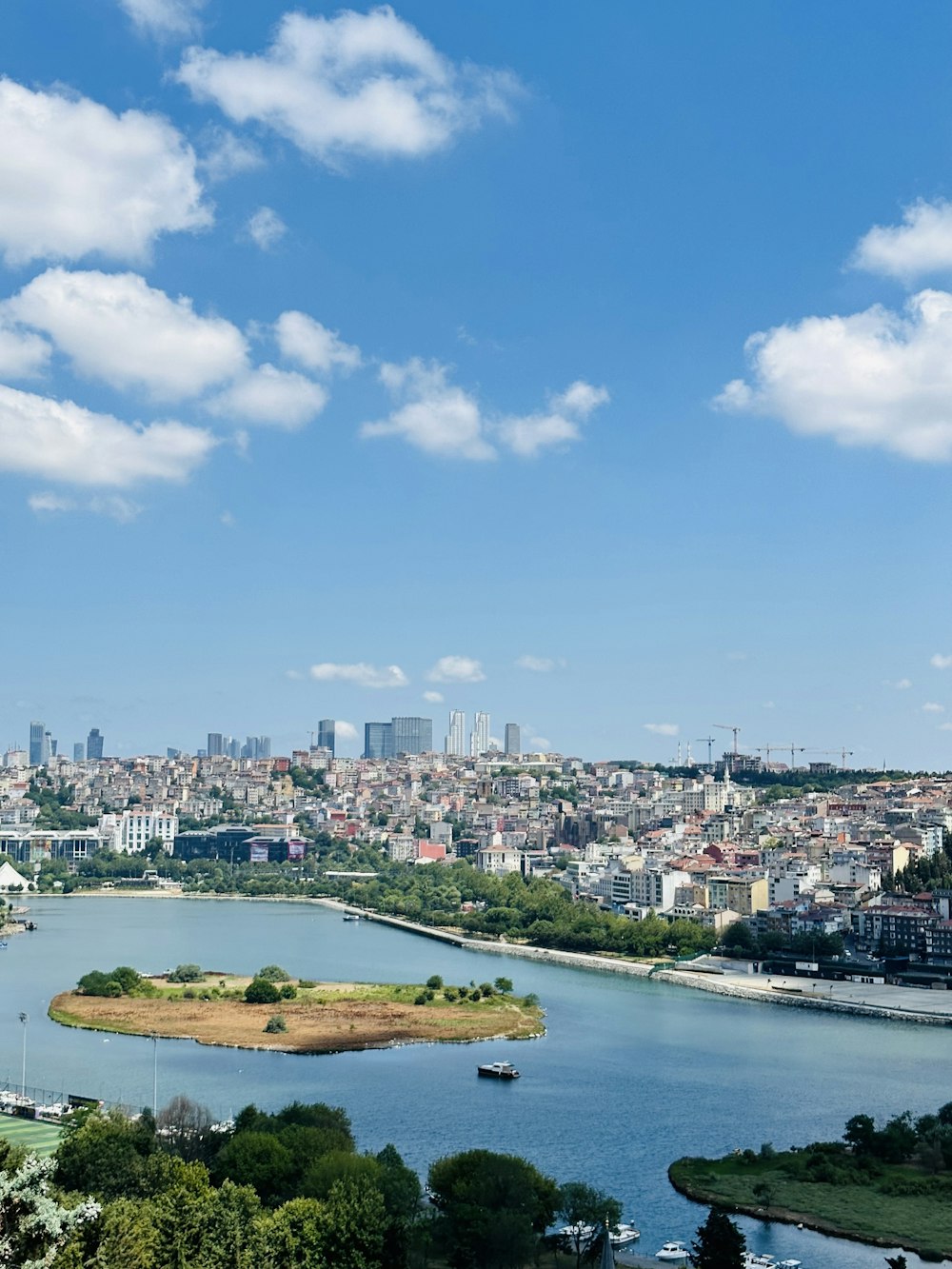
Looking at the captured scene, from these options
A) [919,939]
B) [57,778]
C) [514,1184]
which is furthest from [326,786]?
[514,1184]

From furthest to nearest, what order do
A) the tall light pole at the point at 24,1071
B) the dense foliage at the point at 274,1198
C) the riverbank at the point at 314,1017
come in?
the riverbank at the point at 314,1017, the tall light pole at the point at 24,1071, the dense foliage at the point at 274,1198

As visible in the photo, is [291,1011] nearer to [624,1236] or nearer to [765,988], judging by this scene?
[765,988]

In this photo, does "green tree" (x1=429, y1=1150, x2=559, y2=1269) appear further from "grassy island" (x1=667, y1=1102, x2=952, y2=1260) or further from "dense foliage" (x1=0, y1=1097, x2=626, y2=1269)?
"grassy island" (x1=667, y1=1102, x2=952, y2=1260)

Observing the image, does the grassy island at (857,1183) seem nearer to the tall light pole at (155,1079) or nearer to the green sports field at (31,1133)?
the tall light pole at (155,1079)

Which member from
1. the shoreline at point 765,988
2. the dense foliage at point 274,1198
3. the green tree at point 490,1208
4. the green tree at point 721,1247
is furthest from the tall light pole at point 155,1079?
the shoreline at point 765,988

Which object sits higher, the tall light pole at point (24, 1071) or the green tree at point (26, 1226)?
the green tree at point (26, 1226)

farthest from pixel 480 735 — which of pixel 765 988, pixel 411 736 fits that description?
pixel 765 988

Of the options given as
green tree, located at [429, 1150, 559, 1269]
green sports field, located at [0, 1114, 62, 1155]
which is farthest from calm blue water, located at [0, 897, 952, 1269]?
green sports field, located at [0, 1114, 62, 1155]
